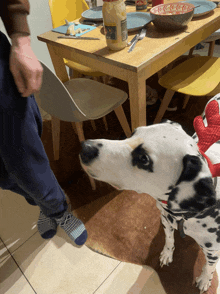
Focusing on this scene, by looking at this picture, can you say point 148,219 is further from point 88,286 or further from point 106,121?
point 106,121

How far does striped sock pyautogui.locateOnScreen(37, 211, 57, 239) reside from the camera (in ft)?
4.43

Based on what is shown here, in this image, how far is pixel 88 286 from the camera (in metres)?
1.16

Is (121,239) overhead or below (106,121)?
below

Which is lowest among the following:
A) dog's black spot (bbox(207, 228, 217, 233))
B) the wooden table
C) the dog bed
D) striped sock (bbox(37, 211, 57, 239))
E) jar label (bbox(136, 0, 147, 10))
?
the dog bed

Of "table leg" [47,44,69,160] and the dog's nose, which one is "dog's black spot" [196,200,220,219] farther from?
"table leg" [47,44,69,160]

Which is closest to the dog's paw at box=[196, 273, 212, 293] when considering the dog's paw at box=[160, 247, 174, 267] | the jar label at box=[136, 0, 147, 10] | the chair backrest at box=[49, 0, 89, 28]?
the dog's paw at box=[160, 247, 174, 267]

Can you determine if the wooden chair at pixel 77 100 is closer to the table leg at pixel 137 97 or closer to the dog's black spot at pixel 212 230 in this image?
the table leg at pixel 137 97

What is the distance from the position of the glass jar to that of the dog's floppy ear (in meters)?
0.77

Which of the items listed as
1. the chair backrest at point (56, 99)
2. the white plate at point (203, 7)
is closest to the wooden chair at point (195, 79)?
the white plate at point (203, 7)

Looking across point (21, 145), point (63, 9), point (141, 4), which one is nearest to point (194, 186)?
point (21, 145)

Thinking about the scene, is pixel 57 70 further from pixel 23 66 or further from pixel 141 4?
pixel 23 66

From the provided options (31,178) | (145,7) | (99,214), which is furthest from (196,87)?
(31,178)

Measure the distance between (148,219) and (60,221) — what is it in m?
0.54

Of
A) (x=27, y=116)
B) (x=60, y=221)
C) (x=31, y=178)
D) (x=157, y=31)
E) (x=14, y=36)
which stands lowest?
(x=60, y=221)
